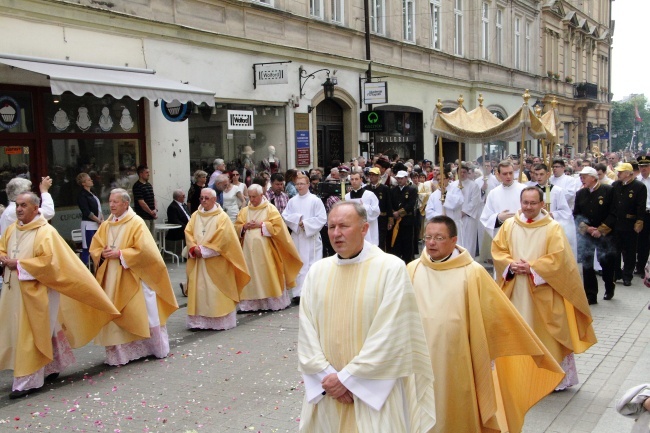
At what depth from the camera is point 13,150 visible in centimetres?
1152

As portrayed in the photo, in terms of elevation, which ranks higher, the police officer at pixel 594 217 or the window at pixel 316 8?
the window at pixel 316 8

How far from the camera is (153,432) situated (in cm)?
572

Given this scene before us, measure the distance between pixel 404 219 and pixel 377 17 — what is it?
35.8ft

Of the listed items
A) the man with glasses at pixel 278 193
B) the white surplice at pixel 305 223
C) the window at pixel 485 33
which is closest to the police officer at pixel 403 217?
the man with glasses at pixel 278 193

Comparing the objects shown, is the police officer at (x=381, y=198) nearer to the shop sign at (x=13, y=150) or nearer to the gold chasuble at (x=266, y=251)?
the gold chasuble at (x=266, y=251)

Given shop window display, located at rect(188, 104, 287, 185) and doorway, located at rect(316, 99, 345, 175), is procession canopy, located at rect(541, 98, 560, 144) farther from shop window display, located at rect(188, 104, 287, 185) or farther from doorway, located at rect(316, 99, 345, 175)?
doorway, located at rect(316, 99, 345, 175)

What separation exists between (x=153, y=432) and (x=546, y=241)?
353cm

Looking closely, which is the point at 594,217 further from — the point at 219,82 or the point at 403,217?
the point at 219,82

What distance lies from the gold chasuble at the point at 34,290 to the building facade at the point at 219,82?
4.31m

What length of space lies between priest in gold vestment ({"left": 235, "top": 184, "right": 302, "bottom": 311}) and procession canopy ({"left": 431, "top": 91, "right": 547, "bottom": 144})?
11.2ft

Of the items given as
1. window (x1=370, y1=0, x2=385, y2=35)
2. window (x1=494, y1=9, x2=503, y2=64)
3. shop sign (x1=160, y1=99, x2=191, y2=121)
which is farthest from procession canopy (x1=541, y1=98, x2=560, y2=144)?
window (x1=494, y1=9, x2=503, y2=64)

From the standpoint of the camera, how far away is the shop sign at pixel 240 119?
51.5ft

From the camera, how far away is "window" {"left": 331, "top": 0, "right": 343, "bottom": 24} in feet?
64.7

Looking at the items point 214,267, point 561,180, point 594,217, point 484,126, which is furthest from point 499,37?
point 214,267
